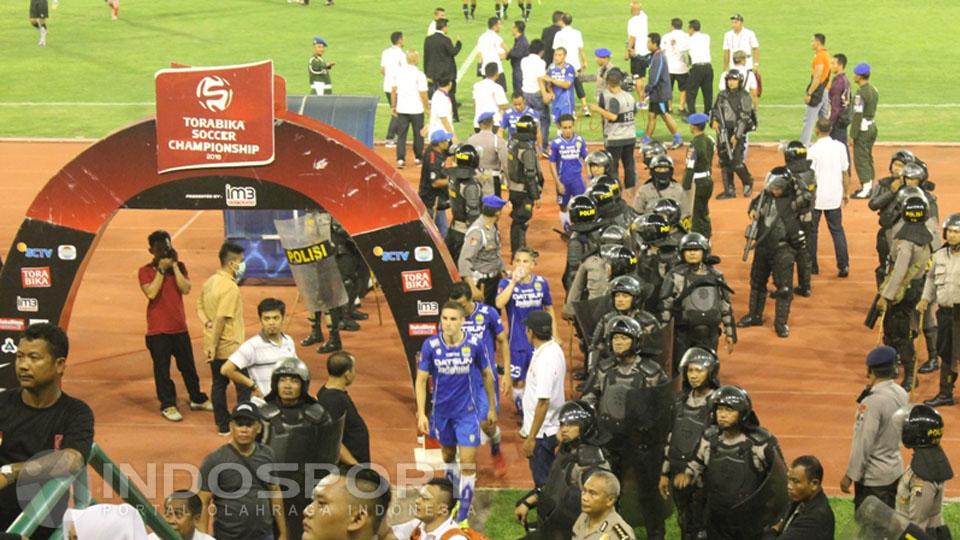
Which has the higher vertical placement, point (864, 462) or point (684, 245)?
point (684, 245)

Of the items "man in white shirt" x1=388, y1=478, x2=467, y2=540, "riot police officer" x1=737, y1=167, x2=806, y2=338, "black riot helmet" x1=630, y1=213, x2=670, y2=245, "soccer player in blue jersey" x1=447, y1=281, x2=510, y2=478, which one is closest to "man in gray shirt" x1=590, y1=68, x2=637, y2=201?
"riot police officer" x1=737, y1=167, x2=806, y2=338

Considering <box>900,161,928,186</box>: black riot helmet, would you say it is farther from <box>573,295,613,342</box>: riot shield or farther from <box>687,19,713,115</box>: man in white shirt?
<box>687,19,713,115</box>: man in white shirt

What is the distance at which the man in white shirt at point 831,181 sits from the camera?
18141 millimetres

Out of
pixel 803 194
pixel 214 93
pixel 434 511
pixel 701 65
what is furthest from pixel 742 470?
pixel 701 65

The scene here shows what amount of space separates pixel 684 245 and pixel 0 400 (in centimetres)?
752

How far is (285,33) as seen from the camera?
39.9 m

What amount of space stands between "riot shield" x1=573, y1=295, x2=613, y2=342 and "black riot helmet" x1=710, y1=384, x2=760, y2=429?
9.77 feet

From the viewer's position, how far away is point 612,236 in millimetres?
13992

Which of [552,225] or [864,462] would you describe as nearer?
[864,462]

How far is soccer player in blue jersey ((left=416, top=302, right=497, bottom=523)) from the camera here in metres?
11.9

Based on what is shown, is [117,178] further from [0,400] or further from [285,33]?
[285,33]

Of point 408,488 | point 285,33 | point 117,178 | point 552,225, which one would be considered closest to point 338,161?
point 117,178

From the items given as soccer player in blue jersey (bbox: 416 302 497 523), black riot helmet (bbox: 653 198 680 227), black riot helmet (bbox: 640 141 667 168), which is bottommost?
soccer player in blue jersey (bbox: 416 302 497 523)

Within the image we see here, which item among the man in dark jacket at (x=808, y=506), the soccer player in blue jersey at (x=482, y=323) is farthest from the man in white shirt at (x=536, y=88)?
the man in dark jacket at (x=808, y=506)
